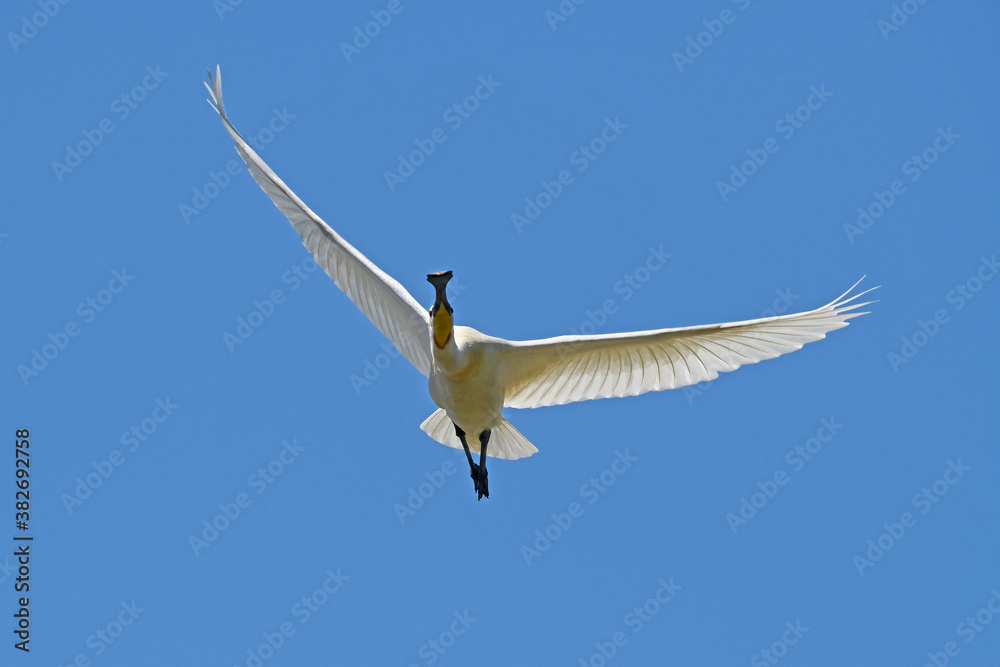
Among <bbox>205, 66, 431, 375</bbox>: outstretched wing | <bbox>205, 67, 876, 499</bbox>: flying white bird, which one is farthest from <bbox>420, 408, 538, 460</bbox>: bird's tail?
<bbox>205, 66, 431, 375</bbox>: outstretched wing

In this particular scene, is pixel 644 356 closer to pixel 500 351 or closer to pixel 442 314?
pixel 500 351

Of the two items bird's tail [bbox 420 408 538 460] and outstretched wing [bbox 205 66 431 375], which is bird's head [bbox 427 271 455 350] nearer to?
outstretched wing [bbox 205 66 431 375]

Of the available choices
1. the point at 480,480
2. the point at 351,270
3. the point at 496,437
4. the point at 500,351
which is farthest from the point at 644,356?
the point at 351,270

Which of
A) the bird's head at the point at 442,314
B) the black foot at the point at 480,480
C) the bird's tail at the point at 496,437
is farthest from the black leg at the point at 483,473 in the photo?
the bird's head at the point at 442,314

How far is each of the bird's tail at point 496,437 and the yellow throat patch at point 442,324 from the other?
1881 millimetres

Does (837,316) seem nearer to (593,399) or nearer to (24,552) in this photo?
(593,399)

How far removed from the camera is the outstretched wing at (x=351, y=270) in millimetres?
13919

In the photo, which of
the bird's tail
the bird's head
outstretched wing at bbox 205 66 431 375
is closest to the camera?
the bird's head

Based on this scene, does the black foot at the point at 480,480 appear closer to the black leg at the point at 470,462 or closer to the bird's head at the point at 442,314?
the black leg at the point at 470,462

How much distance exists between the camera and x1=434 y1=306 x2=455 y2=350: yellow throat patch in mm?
12508

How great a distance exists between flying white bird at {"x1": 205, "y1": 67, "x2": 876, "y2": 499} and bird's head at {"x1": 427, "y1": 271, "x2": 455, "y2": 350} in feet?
0.04

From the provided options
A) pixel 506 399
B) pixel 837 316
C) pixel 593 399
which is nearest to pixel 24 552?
pixel 506 399

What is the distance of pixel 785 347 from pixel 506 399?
334cm

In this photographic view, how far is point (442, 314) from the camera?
12.5 metres
